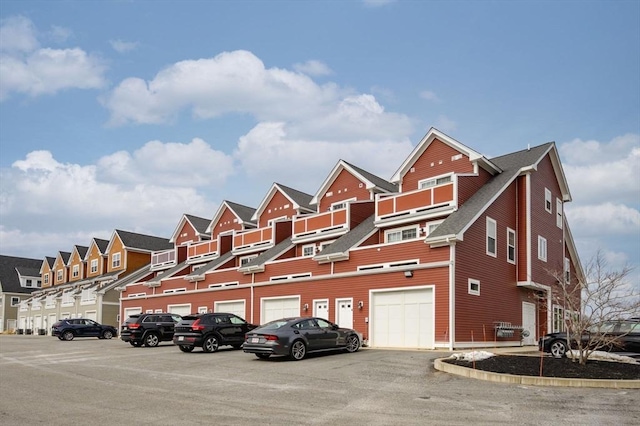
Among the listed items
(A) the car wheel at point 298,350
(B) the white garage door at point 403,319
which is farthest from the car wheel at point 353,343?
(B) the white garage door at point 403,319

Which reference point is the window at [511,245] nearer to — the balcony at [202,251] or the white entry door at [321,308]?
the white entry door at [321,308]

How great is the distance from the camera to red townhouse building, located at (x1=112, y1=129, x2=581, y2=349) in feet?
86.0

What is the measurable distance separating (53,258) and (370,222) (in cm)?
5870

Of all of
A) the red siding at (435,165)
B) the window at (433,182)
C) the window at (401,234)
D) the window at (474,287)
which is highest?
the red siding at (435,165)

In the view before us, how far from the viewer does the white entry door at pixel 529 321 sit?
3050 cm

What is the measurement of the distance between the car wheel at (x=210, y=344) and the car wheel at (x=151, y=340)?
6822mm

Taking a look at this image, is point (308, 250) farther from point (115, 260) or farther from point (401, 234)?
point (115, 260)

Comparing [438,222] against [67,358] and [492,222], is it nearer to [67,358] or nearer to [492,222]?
[492,222]

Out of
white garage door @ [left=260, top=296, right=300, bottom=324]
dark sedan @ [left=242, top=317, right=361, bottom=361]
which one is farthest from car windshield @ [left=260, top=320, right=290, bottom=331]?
white garage door @ [left=260, top=296, right=300, bottom=324]

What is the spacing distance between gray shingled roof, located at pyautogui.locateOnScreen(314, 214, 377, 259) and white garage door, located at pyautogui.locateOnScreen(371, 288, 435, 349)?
3266 mm

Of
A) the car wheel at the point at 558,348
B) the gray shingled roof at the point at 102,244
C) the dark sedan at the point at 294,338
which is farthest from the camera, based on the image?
the gray shingled roof at the point at 102,244

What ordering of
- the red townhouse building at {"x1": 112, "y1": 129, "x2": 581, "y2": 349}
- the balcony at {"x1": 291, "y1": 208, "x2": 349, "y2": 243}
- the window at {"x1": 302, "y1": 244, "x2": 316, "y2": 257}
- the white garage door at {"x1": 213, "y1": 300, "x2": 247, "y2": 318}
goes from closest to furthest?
1. the red townhouse building at {"x1": 112, "y1": 129, "x2": 581, "y2": 349}
2. the balcony at {"x1": 291, "y1": 208, "x2": 349, "y2": 243}
3. the window at {"x1": 302, "y1": 244, "x2": 316, "y2": 257}
4. the white garage door at {"x1": 213, "y1": 300, "x2": 247, "y2": 318}

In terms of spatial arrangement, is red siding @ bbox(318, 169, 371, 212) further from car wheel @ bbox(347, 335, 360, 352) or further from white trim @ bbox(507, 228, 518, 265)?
car wheel @ bbox(347, 335, 360, 352)

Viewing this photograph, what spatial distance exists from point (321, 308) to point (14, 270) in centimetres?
6745
